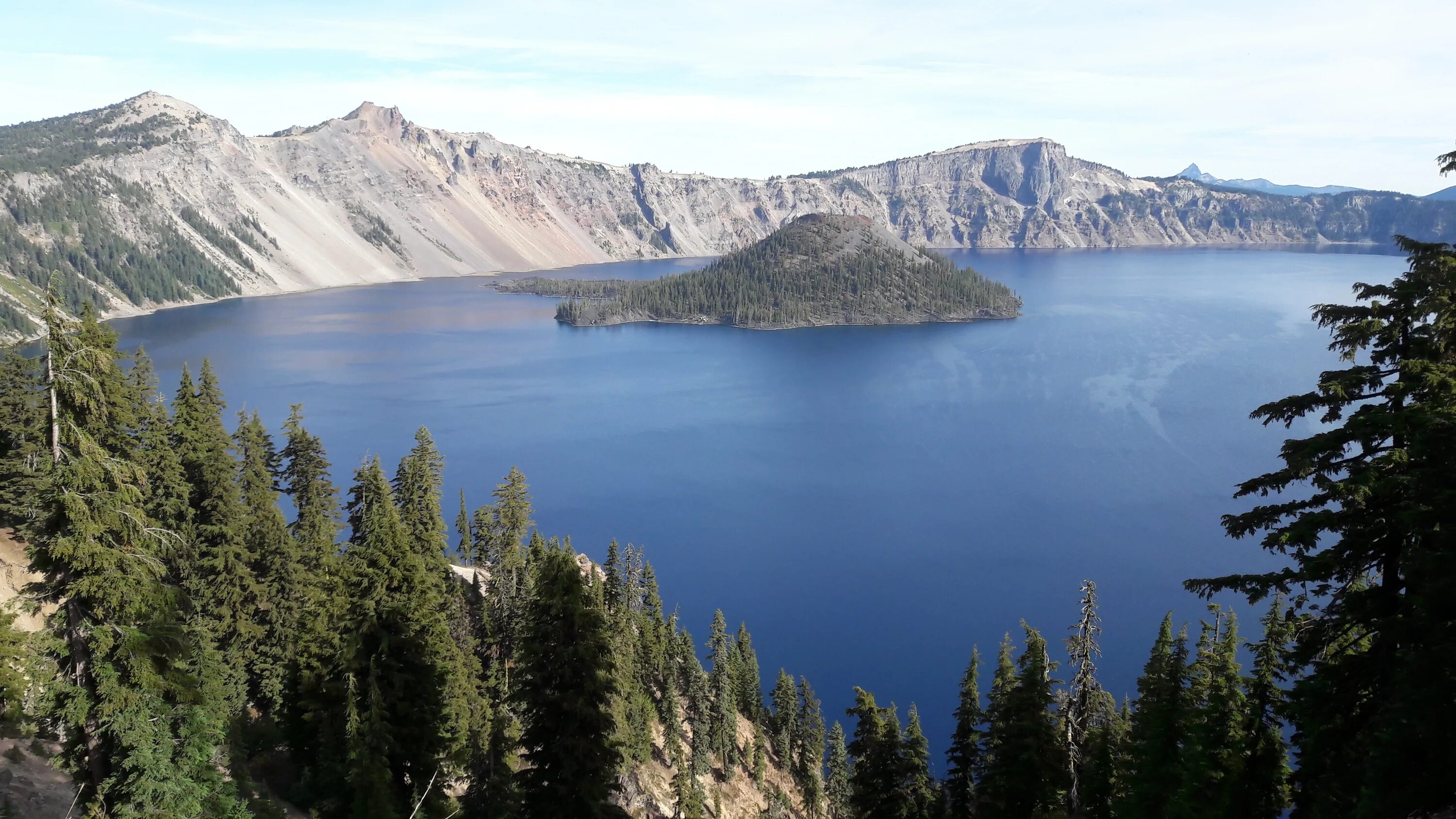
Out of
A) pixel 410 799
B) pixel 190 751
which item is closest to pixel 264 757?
pixel 410 799

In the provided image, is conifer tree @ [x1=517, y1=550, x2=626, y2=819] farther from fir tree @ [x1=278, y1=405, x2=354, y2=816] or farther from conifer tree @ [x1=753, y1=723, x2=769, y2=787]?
conifer tree @ [x1=753, y1=723, x2=769, y2=787]

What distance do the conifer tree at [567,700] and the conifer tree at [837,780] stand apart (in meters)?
32.4

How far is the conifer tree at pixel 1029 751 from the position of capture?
952 inches

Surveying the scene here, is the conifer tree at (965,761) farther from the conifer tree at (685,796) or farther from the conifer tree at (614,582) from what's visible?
the conifer tree at (614,582)

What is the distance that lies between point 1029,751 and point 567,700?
14710mm

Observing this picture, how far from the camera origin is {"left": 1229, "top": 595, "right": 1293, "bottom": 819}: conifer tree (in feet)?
61.3

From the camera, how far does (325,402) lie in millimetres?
128625

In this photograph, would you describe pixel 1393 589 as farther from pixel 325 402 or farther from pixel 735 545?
pixel 325 402

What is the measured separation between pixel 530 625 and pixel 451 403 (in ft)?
409

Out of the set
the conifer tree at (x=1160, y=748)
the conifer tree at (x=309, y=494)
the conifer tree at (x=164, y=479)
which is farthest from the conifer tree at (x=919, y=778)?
the conifer tree at (x=164, y=479)

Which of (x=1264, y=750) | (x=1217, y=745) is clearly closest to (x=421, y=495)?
(x=1217, y=745)

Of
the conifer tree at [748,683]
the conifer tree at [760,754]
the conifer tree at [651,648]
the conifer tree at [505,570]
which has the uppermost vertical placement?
the conifer tree at [505,570]

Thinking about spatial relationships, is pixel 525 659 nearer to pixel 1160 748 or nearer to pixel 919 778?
pixel 1160 748

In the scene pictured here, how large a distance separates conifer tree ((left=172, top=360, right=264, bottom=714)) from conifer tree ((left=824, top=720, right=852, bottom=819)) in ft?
102
